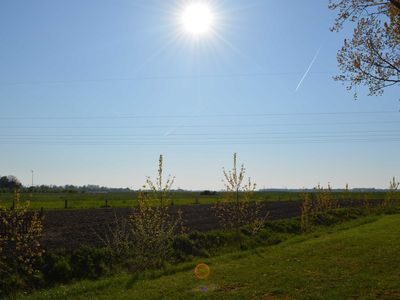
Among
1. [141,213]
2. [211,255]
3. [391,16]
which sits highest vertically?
[391,16]

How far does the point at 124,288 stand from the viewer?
1204 cm

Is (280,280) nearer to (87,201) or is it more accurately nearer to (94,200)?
(87,201)

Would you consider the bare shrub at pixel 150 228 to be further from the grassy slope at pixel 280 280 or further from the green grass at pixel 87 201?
the green grass at pixel 87 201

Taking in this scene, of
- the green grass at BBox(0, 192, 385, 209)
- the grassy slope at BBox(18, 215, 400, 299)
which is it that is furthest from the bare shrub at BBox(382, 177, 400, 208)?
the grassy slope at BBox(18, 215, 400, 299)

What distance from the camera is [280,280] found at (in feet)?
38.4

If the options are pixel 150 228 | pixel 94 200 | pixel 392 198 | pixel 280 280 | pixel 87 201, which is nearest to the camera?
pixel 280 280

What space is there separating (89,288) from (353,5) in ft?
39.0

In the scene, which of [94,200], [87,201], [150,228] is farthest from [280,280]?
[94,200]

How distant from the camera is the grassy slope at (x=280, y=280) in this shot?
10.4m

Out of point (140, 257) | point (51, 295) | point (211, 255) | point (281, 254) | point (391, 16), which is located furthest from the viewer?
point (211, 255)

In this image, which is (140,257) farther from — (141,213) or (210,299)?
(210,299)

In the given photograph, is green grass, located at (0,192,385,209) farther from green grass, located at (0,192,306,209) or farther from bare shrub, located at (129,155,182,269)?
bare shrub, located at (129,155,182,269)

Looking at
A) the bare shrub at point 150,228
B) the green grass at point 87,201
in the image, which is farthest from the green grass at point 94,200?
the bare shrub at point 150,228

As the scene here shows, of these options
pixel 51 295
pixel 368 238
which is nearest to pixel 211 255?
pixel 368 238
